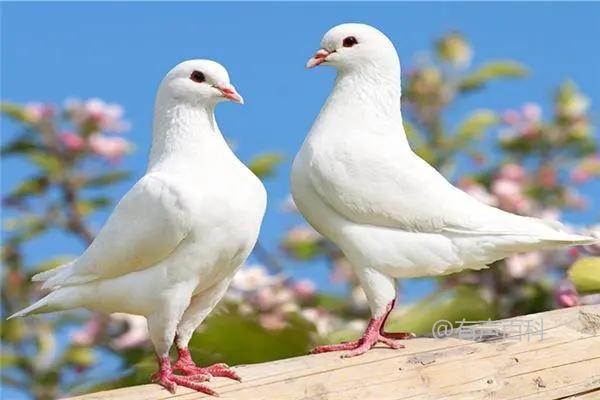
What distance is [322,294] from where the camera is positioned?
4.37m

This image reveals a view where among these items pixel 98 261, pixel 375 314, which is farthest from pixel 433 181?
pixel 98 261

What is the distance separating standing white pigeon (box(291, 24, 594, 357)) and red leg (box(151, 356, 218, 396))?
36 centimetres

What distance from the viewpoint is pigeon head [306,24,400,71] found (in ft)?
9.18

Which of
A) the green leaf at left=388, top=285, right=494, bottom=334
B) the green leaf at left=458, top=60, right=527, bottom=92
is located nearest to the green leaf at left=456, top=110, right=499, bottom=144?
the green leaf at left=458, top=60, right=527, bottom=92

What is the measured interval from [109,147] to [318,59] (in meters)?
1.68

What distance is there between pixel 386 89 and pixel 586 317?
88 centimetres

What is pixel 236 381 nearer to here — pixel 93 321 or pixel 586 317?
pixel 586 317

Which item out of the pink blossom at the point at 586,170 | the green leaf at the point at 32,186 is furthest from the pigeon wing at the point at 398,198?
the pink blossom at the point at 586,170

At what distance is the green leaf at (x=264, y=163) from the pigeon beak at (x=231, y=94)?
5.30 ft

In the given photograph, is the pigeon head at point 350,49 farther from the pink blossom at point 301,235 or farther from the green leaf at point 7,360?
the green leaf at point 7,360

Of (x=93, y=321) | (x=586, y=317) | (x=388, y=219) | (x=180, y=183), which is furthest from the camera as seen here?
(x=93, y=321)

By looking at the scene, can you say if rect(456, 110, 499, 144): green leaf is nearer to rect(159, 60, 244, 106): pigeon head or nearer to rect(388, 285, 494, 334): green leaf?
rect(388, 285, 494, 334): green leaf

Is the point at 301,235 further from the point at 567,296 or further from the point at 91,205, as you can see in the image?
the point at 567,296

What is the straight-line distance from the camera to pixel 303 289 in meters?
4.12
